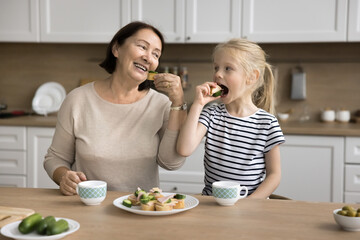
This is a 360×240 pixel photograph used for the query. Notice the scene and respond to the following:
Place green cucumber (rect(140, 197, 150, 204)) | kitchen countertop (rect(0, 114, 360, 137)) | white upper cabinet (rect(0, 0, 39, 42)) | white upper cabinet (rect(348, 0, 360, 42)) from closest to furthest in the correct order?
green cucumber (rect(140, 197, 150, 204))
kitchen countertop (rect(0, 114, 360, 137))
white upper cabinet (rect(348, 0, 360, 42))
white upper cabinet (rect(0, 0, 39, 42))

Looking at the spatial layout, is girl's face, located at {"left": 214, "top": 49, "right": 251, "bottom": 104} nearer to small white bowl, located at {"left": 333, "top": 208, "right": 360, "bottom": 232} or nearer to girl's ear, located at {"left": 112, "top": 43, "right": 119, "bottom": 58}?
girl's ear, located at {"left": 112, "top": 43, "right": 119, "bottom": 58}

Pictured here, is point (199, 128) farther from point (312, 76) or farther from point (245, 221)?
point (312, 76)

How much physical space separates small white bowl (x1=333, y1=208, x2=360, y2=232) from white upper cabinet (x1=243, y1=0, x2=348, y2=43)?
2.18m

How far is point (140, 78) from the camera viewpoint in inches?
72.2

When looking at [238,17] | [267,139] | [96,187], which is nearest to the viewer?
[96,187]

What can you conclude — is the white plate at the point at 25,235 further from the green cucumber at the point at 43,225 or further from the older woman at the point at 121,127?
the older woman at the point at 121,127

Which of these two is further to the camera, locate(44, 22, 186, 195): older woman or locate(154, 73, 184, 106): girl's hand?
locate(44, 22, 186, 195): older woman

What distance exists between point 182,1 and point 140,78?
1.56 metres

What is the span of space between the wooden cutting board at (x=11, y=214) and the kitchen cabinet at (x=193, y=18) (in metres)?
2.20

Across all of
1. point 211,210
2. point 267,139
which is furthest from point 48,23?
point 211,210

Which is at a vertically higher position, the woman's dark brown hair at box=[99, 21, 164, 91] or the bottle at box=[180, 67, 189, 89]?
the woman's dark brown hair at box=[99, 21, 164, 91]

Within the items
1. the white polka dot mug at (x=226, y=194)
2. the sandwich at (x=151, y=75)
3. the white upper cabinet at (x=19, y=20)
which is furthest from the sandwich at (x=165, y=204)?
the white upper cabinet at (x=19, y=20)

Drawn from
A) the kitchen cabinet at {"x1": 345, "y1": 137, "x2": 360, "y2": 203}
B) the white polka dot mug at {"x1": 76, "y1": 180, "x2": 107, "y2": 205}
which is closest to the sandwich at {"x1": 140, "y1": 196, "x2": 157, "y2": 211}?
the white polka dot mug at {"x1": 76, "y1": 180, "x2": 107, "y2": 205}

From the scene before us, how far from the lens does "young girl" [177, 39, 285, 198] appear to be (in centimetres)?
169
